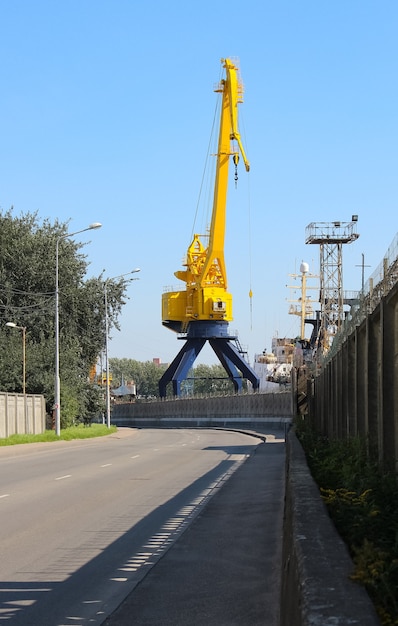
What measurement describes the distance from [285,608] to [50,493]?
13953 mm

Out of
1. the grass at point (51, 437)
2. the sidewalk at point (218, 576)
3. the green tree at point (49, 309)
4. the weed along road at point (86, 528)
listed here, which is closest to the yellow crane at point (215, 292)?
the green tree at point (49, 309)

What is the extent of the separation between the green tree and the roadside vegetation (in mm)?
47159

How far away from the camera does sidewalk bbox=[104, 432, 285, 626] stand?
825 centimetres

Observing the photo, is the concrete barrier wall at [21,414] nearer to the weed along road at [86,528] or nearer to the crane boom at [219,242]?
the weed along road at [86,528]

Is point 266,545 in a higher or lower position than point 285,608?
lower

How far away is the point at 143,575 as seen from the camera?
10.4 m

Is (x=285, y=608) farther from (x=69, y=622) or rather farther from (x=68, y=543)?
(x=68, y=543)

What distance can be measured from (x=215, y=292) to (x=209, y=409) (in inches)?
416

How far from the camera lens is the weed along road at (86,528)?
905cm

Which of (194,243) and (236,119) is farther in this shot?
(194,243)

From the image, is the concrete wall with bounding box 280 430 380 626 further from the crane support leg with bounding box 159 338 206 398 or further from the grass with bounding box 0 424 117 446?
the crane support leg with bounding box 159 338 206 398

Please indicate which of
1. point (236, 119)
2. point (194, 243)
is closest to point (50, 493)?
point (236, 119)

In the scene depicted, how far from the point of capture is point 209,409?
9188cm

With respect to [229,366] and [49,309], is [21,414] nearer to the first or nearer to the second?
[49,309]
